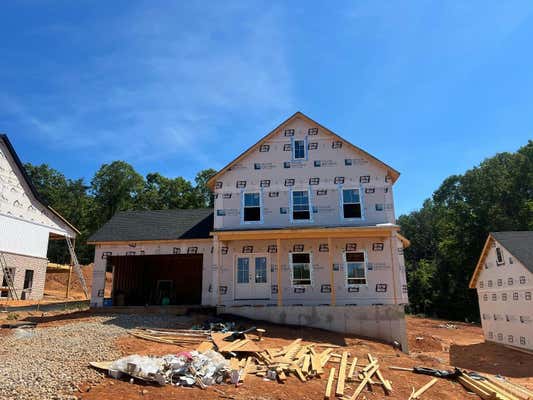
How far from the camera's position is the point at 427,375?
11555 millimetres

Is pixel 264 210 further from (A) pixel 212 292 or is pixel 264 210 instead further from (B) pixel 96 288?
(B) pixel 96 288

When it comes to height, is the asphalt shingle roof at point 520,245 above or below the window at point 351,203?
below

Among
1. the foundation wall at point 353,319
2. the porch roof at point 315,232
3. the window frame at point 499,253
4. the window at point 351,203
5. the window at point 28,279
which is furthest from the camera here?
the window at point 28,279

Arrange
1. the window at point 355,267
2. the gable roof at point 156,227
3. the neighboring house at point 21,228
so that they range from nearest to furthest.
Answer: the window at point 355,267, the gable roof at point 156,227, the neighboring house at point 21,228

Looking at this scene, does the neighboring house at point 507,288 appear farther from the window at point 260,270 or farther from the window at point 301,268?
the window at point 260,270

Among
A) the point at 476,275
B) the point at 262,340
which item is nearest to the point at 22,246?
the point at 262,340

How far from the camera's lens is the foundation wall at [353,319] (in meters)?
16.6

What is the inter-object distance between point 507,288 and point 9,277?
2904cm

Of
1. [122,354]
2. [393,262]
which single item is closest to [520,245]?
[393,262]

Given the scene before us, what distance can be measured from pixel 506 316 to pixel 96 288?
22018mm

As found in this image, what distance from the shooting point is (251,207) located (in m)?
20.0

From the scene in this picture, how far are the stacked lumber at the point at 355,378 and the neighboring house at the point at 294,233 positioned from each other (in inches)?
238

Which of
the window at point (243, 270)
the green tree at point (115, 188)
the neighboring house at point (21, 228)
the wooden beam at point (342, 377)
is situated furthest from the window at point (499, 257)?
the green tree at point (115, 188)

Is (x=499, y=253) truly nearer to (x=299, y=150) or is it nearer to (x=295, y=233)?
(x=299, y=150)
